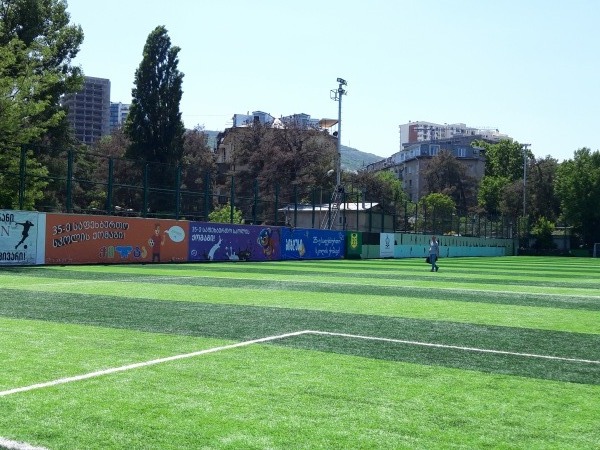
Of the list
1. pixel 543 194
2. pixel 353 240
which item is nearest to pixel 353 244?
pixel 353 240

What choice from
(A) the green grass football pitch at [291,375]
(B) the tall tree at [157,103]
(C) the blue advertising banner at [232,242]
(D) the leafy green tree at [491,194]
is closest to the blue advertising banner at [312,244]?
(C) the blue advertising banner at [232,242]

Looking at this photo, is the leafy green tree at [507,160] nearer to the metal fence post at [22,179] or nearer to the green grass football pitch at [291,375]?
the metal fence post at [22,179]

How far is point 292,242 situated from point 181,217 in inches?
300

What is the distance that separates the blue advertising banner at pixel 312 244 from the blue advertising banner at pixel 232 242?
82cm

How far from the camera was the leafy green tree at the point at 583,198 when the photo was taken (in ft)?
300

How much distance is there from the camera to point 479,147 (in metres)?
143

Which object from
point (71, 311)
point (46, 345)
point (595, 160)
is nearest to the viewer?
point (46, 345)

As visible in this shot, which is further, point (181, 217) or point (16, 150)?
point (181, 217)

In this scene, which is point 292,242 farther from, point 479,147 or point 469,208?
point 479,147

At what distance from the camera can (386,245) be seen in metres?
49.9

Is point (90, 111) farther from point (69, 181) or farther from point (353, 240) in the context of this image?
point (69, 181)

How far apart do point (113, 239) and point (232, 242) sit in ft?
23.9

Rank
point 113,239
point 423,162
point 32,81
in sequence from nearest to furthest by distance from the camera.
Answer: point 113,239
point 32,81
point 423,162

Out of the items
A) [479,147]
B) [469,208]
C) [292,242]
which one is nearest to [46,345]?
[292,242]
